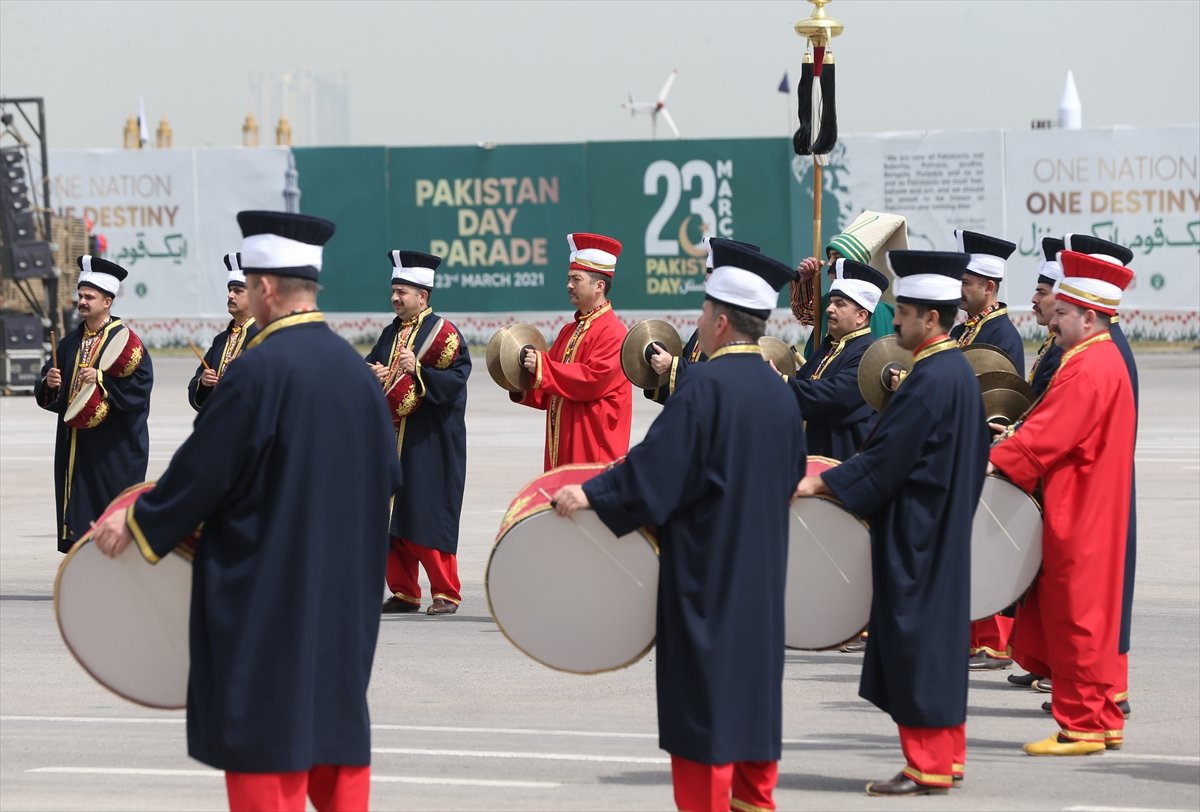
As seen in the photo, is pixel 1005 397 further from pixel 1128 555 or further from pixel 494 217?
pixel 494 217

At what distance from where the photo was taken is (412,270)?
11.0 meters

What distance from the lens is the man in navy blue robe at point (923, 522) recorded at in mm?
6801

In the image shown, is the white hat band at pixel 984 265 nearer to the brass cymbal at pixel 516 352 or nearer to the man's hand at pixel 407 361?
the brass cymbal at pixel 516 352

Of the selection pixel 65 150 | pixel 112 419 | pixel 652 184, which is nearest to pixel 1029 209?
pixel 652 184

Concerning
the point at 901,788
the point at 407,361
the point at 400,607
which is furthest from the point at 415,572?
the point at 901,788

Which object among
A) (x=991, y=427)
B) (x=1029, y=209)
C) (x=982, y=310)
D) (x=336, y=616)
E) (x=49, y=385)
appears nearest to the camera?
(x=336, y=616)

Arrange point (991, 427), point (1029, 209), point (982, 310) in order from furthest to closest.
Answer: point (1029, 209) → point (982, 310) → point (991, 427)

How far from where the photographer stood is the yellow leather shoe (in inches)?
296

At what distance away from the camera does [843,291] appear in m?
9.43

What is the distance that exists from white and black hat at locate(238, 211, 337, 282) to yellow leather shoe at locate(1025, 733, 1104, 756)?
3.67m

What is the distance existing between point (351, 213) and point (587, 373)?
95.2 ft

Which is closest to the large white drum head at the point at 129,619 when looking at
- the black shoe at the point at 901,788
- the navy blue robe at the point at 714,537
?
the navy blue robe at the point at 714,537

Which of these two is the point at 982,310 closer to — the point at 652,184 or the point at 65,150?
the point at 652,184

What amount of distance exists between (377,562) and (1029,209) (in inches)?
1277
